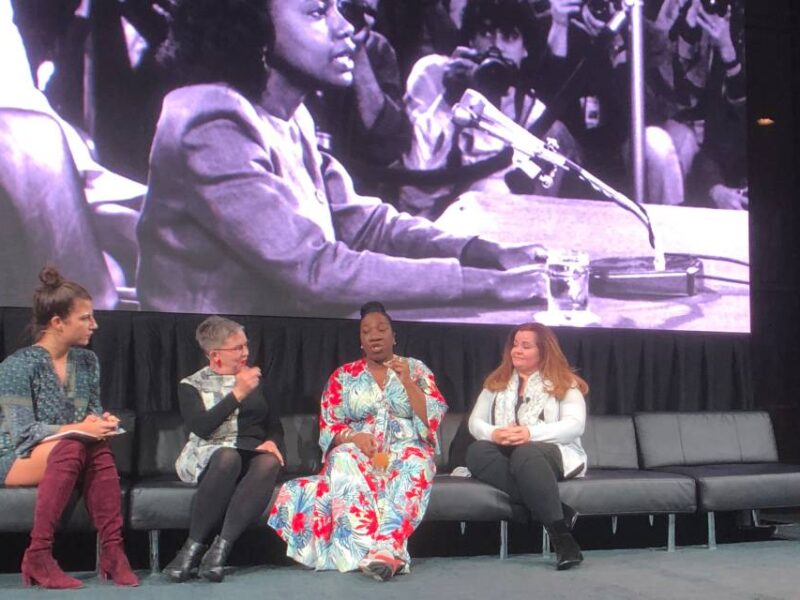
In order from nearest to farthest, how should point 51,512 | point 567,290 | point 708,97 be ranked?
point 51,512, point 567,290, point 708,97

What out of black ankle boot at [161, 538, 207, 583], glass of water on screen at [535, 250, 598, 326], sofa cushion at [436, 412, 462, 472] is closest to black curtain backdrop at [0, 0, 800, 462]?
glass of water on screen at [535, 250, 598, 326]

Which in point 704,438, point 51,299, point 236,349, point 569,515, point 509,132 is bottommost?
point 569,515

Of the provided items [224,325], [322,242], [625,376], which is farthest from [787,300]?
[224,325]

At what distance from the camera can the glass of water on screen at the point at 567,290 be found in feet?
14.8

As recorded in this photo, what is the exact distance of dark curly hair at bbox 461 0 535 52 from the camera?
4578 millimetres

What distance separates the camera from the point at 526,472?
11.3 feet

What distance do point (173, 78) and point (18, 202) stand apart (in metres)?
0.78

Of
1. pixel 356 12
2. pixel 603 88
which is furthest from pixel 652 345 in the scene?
pixel 356 12

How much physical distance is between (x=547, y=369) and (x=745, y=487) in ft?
2.85

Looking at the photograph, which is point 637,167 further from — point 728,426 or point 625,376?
point 728,426

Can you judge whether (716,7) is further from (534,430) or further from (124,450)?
(124,450)

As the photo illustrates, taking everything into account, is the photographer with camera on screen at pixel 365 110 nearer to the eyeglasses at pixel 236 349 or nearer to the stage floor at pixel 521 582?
the eyeglasses at pixel 236 349

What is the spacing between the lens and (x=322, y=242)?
4223 mm

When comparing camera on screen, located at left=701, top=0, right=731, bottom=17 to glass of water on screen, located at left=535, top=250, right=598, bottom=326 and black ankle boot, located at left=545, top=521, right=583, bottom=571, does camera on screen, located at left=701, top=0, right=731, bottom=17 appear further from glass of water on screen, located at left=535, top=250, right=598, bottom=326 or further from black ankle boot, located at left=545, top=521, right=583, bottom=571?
black ankle boot, located at left=545, top=521, right=583, bottom=571
